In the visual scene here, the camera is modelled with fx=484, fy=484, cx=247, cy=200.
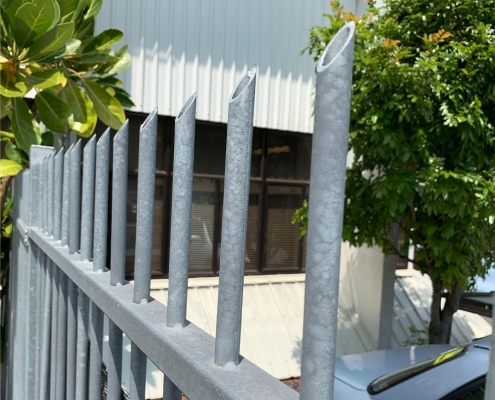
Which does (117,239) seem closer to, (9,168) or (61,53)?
(61,53)

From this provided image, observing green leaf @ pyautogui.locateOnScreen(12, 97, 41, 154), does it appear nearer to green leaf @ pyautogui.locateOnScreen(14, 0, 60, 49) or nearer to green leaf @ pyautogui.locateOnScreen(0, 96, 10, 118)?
green leaf @ pyautogui.locateOnScreen(0, 96, 10, 118)

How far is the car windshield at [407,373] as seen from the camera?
323cm

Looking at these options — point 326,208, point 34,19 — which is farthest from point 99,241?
point 34,19

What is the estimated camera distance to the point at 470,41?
170 inches

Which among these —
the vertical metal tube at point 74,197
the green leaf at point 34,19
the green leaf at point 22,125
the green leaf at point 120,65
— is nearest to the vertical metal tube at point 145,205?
the vertical metal tube at point 74,197

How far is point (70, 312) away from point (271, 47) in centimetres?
622

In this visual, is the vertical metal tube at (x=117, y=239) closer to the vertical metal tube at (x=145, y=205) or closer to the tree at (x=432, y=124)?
the vertical metal tube at (x=145, y=205)

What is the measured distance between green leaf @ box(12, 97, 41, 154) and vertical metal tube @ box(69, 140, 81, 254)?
2.08m

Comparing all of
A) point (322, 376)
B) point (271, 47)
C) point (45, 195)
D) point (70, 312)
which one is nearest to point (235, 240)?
point (322, 376)

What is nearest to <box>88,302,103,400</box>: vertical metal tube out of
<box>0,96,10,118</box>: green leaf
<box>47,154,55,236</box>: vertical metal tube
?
<box>47,154,55,236</box>: vertical metal tube

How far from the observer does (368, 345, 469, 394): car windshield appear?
323 cm

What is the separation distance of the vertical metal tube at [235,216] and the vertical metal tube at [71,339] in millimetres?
757

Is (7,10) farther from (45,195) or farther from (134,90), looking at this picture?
(134,90)

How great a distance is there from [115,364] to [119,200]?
333 mm
